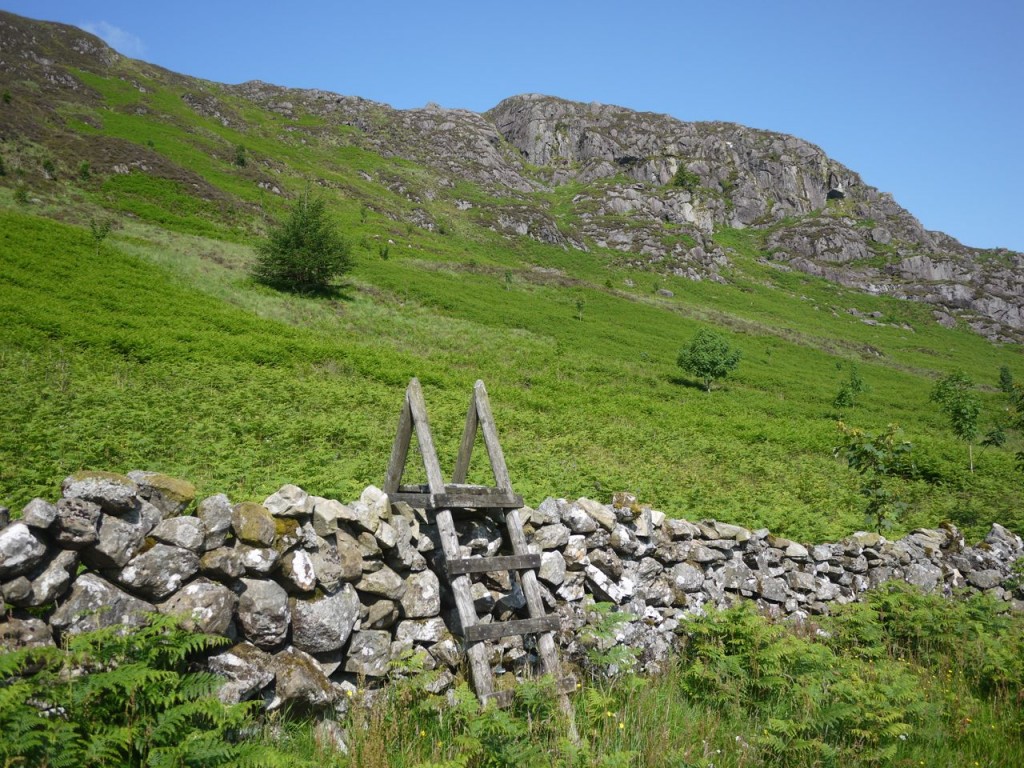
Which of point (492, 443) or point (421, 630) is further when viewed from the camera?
point (492, 443)

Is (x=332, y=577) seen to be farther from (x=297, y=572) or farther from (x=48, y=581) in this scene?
(x=48, y=581)

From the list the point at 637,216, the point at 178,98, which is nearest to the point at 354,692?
the point at 178,98

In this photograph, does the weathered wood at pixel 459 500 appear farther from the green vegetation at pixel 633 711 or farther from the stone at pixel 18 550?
the stone at pixel 18 550

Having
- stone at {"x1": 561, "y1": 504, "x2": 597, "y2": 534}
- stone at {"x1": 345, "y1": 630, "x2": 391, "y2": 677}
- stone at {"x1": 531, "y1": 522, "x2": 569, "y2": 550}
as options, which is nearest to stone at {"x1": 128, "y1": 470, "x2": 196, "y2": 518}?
stone at {"x1": 345, "y1": 630, "x2": 391, "y2": 677}

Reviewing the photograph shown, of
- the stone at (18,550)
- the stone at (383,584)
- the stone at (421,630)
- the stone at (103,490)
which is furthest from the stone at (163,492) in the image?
the stone at (421,630)

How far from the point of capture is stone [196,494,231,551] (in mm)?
4875

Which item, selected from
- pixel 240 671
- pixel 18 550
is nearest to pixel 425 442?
pixel 240 671

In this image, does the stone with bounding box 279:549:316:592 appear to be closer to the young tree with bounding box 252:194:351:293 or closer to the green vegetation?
the green vegetation

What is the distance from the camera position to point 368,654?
18.0ft

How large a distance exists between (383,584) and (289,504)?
128 centimetres

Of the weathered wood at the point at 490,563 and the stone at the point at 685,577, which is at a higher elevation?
the weathered wood at the point at 490,563

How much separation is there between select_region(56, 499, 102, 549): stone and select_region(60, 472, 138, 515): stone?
8cm

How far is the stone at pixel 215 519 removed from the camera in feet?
16.0

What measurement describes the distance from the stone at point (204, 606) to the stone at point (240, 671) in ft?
0.62
